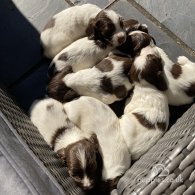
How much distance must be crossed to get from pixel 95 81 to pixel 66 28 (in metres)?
0.61

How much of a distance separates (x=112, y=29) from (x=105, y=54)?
0.73 ft

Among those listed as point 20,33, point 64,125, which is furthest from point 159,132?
point 20,33

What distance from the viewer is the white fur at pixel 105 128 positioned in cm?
327

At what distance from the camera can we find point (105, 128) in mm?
3363

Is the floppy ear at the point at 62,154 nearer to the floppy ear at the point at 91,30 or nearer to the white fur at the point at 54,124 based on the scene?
the white fur at the point at 54,124

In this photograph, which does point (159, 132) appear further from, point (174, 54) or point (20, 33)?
point (20, 33)

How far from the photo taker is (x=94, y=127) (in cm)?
338

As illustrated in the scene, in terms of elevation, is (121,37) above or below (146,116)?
above

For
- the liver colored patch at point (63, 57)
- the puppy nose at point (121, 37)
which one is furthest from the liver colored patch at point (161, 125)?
the liver colored patch at point (63, 57)

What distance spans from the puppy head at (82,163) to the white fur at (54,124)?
5.0 inches

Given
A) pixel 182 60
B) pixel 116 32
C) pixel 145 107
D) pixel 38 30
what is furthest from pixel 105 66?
pixel 38 30

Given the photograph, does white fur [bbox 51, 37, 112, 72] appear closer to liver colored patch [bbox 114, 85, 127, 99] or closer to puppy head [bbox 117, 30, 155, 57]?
puppy head [bbox 117, 30, 155, 57]

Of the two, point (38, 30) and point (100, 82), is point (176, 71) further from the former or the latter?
point (38, 30)

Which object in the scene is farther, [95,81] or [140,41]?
[140,41]
